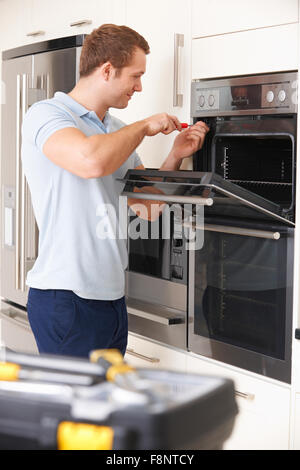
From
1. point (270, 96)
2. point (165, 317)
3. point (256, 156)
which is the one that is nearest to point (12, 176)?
point (165, 317)

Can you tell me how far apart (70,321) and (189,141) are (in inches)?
26.4

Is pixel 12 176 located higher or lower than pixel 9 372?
higher

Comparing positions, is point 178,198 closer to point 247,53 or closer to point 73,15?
point 247,53

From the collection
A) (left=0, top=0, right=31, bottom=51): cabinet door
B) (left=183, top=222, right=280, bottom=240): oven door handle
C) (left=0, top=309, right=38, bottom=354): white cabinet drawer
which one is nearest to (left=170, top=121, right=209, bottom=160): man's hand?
(left=183, top=222, right=280, bottom=240): oven door handle

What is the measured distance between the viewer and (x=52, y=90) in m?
A: 2.70

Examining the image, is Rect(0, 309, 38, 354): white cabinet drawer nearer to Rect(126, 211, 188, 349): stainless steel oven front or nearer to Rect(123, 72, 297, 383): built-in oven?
Rect(126, 211, 188, 349): stainless steel oven front

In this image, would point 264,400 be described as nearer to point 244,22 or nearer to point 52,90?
point 244,22

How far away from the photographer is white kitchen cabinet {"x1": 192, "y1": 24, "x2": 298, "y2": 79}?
1780 mm

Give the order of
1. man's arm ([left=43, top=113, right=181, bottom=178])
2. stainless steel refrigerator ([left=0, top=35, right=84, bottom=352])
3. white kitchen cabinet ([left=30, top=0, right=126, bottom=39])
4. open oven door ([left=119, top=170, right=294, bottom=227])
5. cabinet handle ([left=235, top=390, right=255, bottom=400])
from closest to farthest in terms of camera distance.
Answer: man's arm ([left=43, top=113, right=181, bottom=178]) → open oven door ([left=119, top=170, right=294, bottom=227]) → cabinet handle ([left=235, top=390, right=255, bottom=400]) → white kitchen cabinet ([left=30, top=0, right=126, bottom=39]) → stainless steel refrigerator ([left=0, top=35, right=84, bottom=352])

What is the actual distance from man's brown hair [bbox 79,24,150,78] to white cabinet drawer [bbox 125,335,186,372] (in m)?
0.93

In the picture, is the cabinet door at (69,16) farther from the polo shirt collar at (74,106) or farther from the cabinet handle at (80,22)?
the polo shirt collar at (74,106)

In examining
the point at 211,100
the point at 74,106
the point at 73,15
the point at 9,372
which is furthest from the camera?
the point at 73,15

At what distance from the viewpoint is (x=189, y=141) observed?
6.82ft

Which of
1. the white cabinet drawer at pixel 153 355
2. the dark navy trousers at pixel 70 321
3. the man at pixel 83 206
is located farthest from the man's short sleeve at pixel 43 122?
the white cabinet drawer at pixel 153 355
